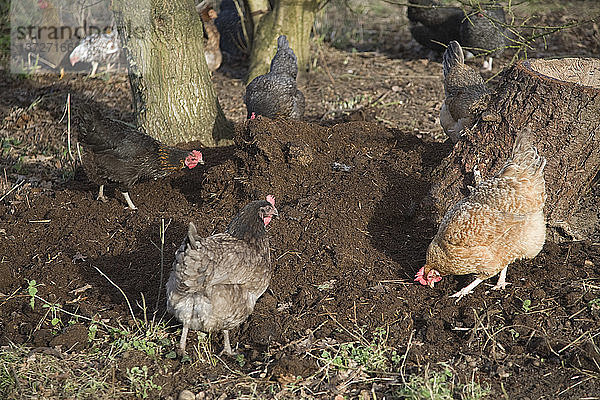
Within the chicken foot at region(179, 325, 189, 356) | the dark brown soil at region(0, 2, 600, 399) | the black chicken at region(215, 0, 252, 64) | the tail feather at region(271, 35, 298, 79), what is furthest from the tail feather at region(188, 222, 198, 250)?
the black chicken at region(215, 0, 252, 64)

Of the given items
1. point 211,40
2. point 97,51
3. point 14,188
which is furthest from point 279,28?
point 14,188

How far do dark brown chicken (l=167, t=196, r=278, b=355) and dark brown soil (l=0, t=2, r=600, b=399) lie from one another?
0.94ft

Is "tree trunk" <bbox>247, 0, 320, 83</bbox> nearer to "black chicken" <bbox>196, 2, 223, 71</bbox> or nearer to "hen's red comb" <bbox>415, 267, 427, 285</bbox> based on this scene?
"black chicken" <bbox>196, 2, 223, 71</bbox>

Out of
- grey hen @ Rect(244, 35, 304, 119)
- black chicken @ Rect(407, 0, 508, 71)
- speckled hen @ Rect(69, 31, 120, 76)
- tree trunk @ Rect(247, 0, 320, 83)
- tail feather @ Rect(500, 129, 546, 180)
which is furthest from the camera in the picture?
speckled hen @ Rect(69, 31, 120, 76)

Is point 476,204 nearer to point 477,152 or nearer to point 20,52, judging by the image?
point 477,152

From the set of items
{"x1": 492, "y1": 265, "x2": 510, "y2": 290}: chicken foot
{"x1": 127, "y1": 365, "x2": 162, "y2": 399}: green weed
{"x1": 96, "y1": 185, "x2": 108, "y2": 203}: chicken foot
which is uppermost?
{"x1": 96, "y1": 185, "x2": 108, "y2": 203}: chicken foot

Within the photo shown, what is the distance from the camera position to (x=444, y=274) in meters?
4.14

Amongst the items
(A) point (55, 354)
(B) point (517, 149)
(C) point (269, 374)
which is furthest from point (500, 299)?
(A) point (55, 354)

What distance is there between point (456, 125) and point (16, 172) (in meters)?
5.39

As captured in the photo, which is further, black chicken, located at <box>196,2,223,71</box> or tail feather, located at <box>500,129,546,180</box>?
black chicken, located at <box>196,2,223,71</box>

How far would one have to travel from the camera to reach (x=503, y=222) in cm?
392

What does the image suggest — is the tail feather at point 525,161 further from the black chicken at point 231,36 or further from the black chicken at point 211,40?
the black chicken at point 231,36

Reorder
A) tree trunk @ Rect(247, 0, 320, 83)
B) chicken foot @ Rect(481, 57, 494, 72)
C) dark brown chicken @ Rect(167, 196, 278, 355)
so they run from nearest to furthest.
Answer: dark brown chicken @ Rect(167, 196, 278, 355)
tree trunk @ Rect(247, 0, 320, 83)
chicken foot @ Rect(481, 57, 494, 72)

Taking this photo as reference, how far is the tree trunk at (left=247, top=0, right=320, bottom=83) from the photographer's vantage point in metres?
9.40
